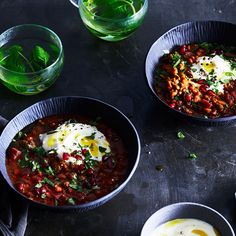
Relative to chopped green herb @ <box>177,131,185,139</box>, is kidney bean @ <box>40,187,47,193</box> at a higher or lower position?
higher

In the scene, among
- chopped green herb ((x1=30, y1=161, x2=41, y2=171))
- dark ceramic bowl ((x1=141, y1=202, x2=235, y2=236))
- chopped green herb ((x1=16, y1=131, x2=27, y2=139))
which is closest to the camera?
dark ceramic bowl ((x1=141, y1=202, x2=235, y2=236))

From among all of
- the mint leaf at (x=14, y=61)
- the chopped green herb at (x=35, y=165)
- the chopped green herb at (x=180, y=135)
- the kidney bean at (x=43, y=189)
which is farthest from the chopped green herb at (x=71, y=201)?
the mint leaf at (x=14, y=61)

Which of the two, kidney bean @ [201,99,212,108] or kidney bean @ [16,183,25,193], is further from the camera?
kidney bean @ [201,99,212,108]

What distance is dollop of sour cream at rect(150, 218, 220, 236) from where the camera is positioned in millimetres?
2128

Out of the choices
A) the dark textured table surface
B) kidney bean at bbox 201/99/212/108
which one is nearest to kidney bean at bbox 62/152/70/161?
the dark textured table surface

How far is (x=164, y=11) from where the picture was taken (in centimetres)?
310

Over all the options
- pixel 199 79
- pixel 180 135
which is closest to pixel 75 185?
pixel 180 135

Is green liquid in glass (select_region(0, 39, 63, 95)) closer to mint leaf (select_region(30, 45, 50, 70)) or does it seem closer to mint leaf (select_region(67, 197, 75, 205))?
mint leaf (select_region(30, 45, 50, 70))

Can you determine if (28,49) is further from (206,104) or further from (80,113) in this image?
(206,104)

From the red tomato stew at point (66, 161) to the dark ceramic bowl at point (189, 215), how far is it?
0.84ft

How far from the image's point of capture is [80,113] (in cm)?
257

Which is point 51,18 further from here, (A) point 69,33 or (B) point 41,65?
(B) point 41,65

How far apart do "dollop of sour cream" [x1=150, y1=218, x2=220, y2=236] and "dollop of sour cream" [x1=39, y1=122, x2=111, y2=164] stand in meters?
0.41

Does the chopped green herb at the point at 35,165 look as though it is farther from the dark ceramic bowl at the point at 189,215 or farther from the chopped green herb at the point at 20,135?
the dark ceramic bowl at the point at 189,215
